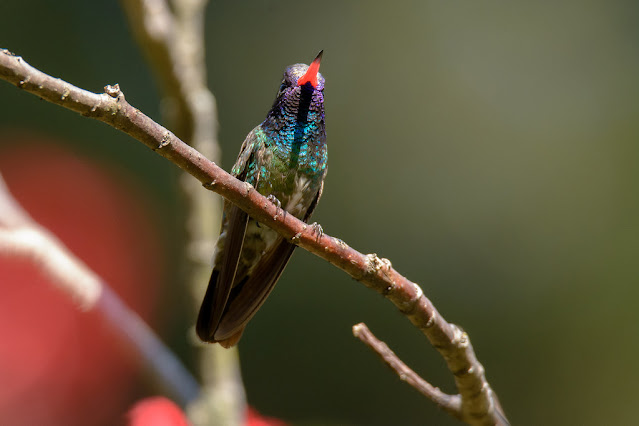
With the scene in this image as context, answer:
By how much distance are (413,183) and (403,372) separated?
2.37 metres

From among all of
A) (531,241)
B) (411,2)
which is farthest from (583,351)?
(411,2)

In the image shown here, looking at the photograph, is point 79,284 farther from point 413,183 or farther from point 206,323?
point 413,183

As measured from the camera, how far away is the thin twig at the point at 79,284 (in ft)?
5.71

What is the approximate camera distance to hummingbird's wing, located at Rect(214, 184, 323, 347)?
5.70 feet

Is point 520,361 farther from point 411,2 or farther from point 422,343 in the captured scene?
point 411,2

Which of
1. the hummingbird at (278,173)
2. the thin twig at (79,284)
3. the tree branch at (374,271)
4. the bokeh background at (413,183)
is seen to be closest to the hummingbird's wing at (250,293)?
the hummingbird at (278,173)

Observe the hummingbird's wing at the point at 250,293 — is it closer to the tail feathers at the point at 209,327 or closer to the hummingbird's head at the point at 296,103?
the tail feathers at the point at 209,327

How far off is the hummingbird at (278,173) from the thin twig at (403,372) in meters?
0.59

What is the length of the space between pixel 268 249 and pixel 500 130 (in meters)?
2.04

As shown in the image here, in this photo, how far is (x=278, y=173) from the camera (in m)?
2.00

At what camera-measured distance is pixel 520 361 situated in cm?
318

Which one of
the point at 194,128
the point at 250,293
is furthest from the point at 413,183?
the point at 250,293

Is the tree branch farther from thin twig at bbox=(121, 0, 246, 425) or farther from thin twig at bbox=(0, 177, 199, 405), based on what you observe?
thin twig at bbox=(121, 0, 246, 425)

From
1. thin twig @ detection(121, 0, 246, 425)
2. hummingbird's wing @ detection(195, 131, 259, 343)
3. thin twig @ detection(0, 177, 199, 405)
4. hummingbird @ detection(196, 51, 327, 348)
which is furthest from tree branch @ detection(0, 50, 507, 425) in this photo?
thin twig @ detection(121, 0, 246, 425)
